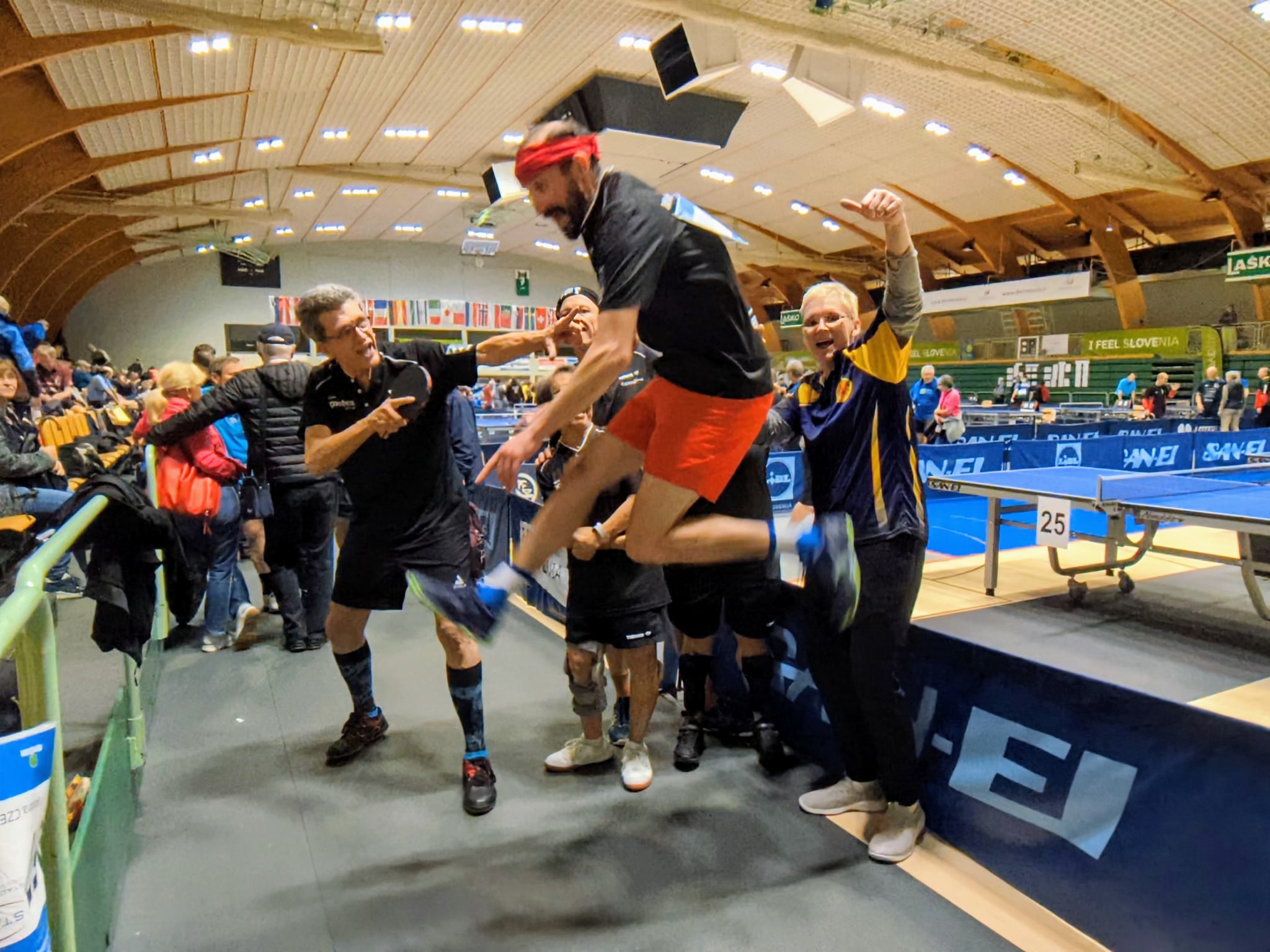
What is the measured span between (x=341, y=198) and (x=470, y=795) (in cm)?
2138

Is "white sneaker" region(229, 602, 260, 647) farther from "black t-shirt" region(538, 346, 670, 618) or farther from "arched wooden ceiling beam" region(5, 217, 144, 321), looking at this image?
"arched wooden ceiling beam" region(5, 217, 144, 321)

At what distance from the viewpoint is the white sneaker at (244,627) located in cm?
459

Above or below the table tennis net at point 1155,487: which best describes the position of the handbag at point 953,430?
below

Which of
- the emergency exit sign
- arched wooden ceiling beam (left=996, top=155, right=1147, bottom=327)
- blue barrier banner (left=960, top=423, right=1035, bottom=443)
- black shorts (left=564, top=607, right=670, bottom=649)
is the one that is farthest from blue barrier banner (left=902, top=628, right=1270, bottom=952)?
the emergency exit sign

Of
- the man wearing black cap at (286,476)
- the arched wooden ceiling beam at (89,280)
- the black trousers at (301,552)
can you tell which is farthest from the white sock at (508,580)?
the arched wooden ceiling beam at (89,280)

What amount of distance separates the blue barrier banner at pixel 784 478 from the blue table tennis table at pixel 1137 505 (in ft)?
9.55

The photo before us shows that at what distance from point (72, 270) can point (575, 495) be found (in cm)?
2530

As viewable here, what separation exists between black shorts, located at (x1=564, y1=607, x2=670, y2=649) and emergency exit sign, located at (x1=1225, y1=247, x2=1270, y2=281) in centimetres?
1891

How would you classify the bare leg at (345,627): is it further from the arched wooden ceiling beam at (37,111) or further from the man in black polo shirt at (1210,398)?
the man in black polo shirt at (1210,398)

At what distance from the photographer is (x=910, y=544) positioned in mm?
2373

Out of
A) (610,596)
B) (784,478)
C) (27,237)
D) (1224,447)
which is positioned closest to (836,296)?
(610,596)

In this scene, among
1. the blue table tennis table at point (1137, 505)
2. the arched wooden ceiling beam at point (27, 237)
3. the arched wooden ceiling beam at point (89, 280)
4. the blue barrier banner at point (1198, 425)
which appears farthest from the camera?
the arched wooden ceiling beam at point (89, 280)

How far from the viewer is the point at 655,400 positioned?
219 cm

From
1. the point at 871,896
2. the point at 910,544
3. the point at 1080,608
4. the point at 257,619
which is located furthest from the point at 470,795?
the point at 1080,608
